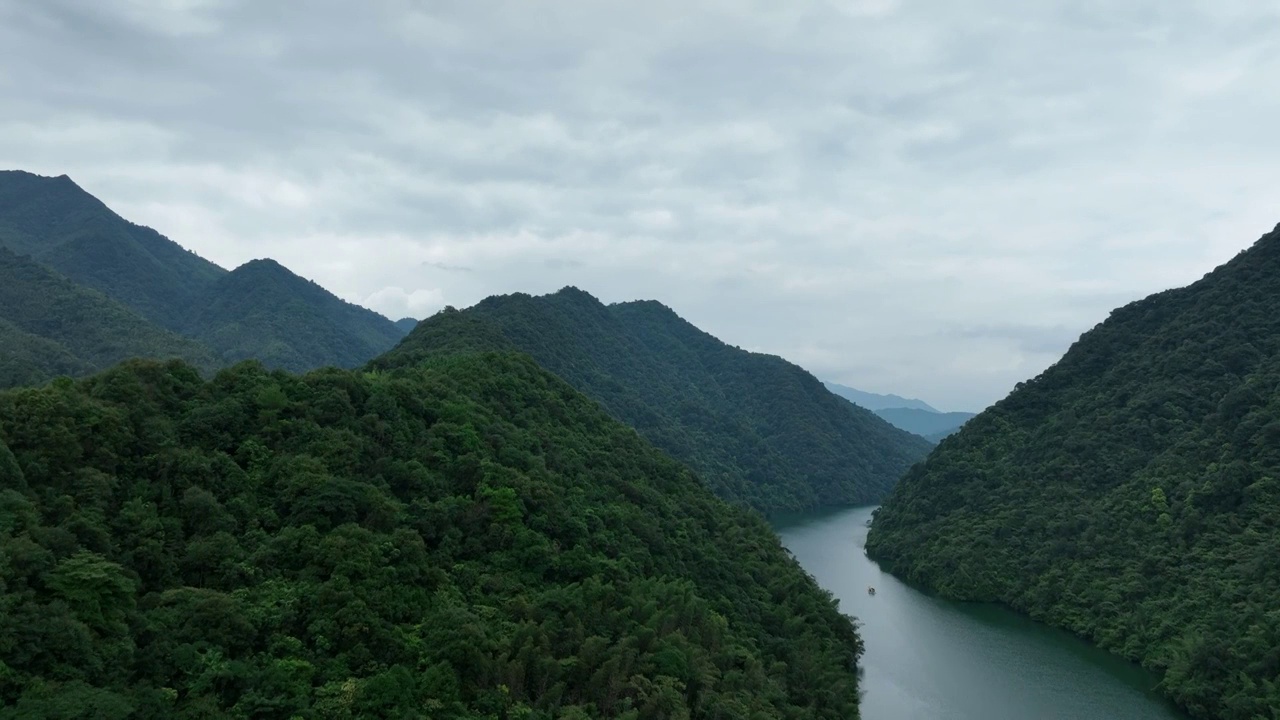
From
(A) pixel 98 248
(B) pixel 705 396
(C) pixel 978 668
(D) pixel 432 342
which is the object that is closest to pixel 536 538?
(C) pixel 978 668

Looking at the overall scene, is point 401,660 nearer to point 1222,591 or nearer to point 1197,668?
point 1197,668

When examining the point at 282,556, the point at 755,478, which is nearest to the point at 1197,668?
the point at 282,556

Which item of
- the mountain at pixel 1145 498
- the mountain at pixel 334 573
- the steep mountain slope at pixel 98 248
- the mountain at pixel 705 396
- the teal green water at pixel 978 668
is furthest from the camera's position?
the steep mountain slope at pixel 98 248

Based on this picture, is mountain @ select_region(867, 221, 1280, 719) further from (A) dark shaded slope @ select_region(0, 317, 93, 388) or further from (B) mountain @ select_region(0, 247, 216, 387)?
(B) mountain @ select_region(0, 247, 216, 387)

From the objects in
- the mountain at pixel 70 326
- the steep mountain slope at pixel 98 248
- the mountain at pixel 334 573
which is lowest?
the mountain at pixel 334 573

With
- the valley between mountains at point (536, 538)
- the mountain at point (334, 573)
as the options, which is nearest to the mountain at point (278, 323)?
the valley between mountains at point (536, 538)

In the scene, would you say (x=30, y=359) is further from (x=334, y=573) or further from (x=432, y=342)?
(x=334, y=573)

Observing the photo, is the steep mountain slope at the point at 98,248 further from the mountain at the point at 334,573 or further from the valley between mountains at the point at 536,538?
the mountain at the point at 334,573
